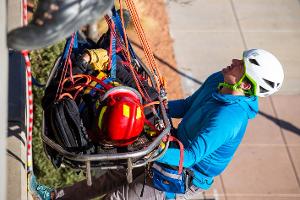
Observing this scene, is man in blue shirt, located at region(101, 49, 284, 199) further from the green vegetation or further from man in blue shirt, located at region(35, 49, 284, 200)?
the green vegetation

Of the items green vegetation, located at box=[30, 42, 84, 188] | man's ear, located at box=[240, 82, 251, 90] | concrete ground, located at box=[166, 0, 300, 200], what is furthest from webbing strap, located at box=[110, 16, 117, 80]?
concrete ground, located at box=[166, 0, 300, 200]

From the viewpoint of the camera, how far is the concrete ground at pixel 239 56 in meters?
6.50

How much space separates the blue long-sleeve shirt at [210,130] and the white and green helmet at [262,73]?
119 millimetres

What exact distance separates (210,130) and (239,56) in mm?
4497

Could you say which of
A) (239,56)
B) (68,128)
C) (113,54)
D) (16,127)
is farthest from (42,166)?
(239,56)

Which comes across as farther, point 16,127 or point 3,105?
point 16,127

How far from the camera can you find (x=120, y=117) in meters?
3.44

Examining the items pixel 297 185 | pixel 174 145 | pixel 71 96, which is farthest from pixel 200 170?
pixel 297 185

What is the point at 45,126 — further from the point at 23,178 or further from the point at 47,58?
the point at 47,58

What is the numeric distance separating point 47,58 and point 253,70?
11.0 ft

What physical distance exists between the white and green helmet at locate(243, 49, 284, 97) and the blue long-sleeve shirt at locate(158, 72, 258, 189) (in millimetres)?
119

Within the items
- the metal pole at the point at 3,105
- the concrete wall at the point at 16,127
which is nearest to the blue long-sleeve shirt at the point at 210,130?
the concrete wall at the point at 16,127

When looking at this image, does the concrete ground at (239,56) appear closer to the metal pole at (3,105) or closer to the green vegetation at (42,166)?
the green vegetation at (42,166)

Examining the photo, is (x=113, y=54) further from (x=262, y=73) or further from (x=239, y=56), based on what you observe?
(x=239, y=56)
